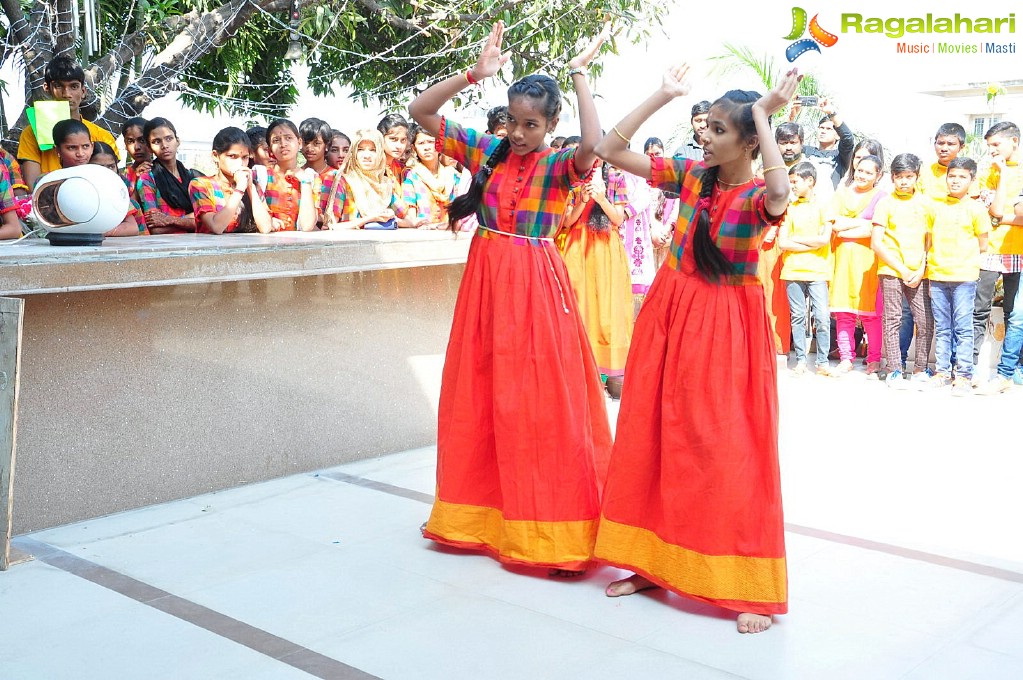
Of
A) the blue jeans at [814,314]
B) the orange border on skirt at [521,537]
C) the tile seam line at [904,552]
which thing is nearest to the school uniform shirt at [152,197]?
the tile seam line at [904,552]

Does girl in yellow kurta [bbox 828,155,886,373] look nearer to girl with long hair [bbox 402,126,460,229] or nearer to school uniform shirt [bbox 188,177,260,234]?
girl with long hair [bbox 402,126,460,229]

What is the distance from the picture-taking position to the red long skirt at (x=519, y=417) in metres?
3.63

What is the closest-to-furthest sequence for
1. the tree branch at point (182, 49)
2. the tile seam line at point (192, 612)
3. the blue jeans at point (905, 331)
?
the tile seam line at point (192, 612), the blue jeans at point (905, 331), the tree branch at point (182, 49)

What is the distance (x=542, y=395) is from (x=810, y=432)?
2.75m

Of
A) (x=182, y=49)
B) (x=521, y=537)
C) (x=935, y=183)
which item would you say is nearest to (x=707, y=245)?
(x=521, y=537)

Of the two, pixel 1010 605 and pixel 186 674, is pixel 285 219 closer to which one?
pixel 186 674

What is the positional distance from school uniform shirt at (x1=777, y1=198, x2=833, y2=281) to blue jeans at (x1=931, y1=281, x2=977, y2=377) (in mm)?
828

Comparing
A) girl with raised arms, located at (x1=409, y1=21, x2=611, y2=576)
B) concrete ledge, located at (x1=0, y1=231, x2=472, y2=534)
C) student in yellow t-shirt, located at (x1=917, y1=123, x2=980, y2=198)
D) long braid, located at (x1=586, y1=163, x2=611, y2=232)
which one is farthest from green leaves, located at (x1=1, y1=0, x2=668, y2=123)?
girl with raised arms, located at (x1=409, y1=21, x2=611, y2=576)

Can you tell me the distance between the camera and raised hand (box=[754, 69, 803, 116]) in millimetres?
2955

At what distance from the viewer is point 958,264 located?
707 centimetres

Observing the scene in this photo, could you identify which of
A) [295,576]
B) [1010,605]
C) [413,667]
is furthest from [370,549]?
[1010,605]

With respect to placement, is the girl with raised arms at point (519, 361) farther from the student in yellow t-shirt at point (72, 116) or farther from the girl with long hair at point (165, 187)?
the student in yellow t-shirt at point (72, 116)

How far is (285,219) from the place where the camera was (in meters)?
5.61

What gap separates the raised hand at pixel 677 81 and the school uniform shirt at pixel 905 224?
453 cm
